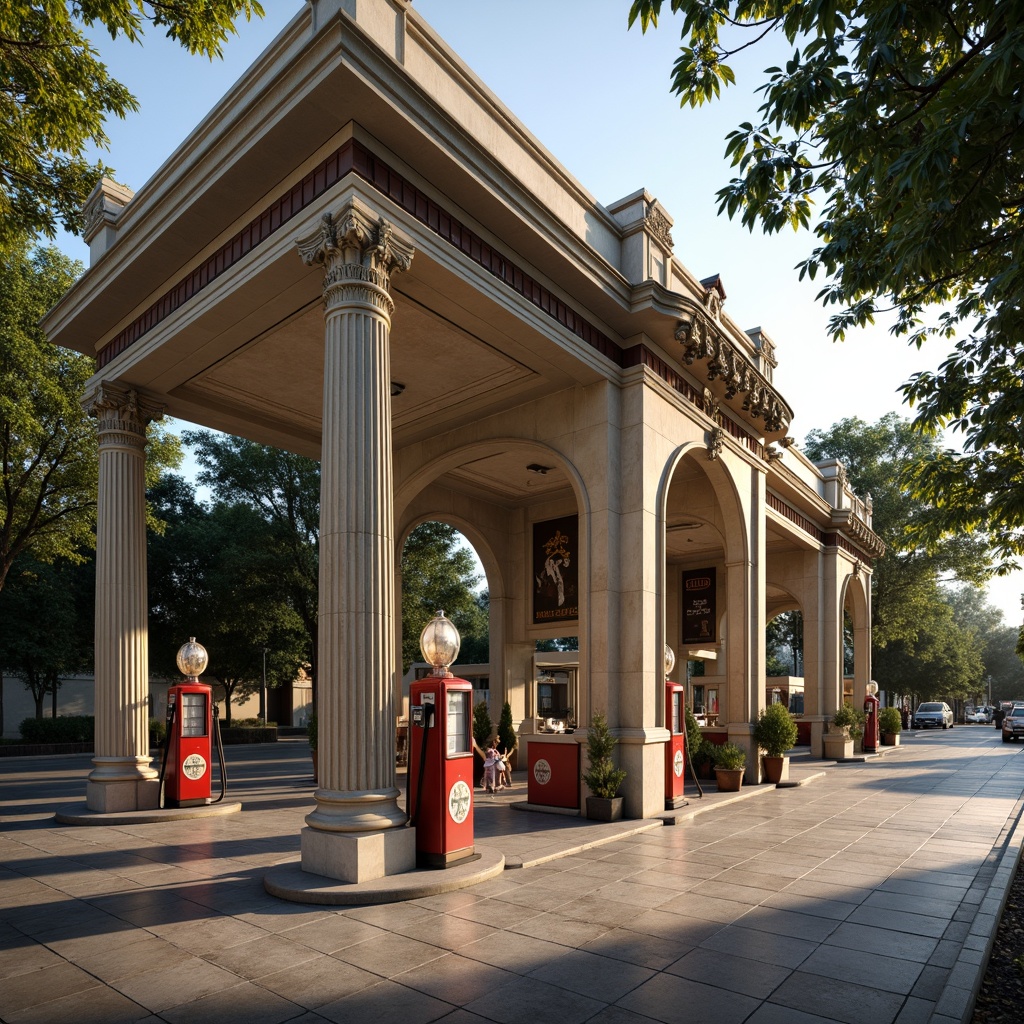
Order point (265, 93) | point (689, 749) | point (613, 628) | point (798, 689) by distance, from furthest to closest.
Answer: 1. point (798, 689)
2. point (689, 749)
3. point (613, 628)
4. point (265, 93)

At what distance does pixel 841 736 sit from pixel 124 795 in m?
20.4

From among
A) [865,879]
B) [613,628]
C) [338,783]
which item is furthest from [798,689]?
[338,783]

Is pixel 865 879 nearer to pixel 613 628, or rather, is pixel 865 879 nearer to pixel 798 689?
pixel 613 628

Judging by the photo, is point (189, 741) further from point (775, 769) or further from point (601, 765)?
point (775, 769)

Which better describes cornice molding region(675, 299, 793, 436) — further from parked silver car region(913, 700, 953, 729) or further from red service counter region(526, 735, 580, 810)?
parked silver car region(913, 700, 953, 729)

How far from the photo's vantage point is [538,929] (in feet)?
20.8

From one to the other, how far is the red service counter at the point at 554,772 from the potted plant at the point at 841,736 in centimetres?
1509

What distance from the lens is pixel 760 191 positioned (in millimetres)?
5812

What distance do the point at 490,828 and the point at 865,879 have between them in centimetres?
477

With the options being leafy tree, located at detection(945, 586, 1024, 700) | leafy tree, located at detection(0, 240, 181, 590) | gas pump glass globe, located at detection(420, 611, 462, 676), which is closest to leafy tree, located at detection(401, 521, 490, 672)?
leafy tree, located at detection(0, 240, 181, 590)

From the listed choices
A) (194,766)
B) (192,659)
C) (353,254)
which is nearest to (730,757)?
(194,766)

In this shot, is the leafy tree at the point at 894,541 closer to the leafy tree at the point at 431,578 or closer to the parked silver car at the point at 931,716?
the parked silver car at the point at 931,716

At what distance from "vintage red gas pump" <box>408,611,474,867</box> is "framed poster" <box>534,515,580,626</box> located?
28.4 ft

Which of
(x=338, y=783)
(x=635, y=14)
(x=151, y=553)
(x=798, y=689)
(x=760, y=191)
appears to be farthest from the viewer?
(x=798, y=689)
